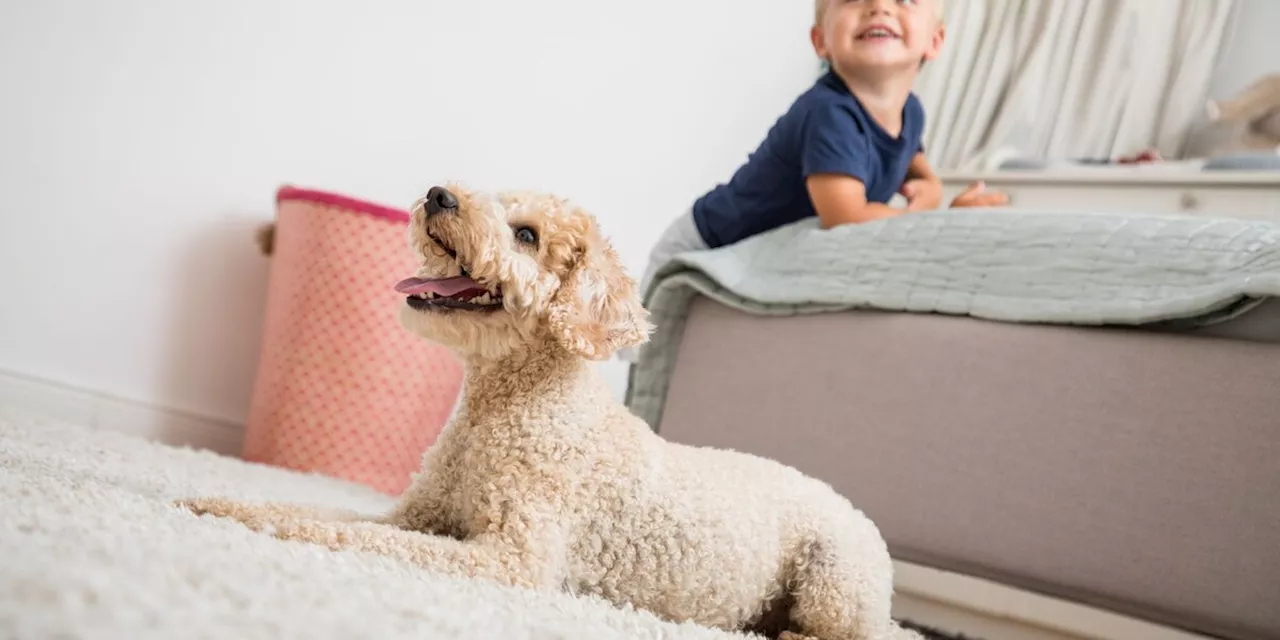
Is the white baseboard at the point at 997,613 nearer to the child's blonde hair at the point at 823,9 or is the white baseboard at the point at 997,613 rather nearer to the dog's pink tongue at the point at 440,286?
the dog's pink tongue at the point at 440,286

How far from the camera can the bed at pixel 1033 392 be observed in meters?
0.98

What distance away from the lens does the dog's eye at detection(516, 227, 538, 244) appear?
78 centimetres

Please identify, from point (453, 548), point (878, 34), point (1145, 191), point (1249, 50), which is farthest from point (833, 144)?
point (1249, 50)

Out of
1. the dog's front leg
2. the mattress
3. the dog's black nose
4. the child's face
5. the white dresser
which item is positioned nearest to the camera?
the dog's front leg

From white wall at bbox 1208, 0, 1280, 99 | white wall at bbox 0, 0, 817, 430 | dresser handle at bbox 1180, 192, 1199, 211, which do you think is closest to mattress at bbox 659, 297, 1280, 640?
white wall at bbox 0, 0, 817, 430

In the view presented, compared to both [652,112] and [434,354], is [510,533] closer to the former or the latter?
[434,354]

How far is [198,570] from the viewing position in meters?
0.43

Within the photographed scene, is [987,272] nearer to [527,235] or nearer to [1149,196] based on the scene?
[527,235]

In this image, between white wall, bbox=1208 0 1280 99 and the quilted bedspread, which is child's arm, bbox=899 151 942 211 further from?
white wall, bbox=1208 0 1280 99

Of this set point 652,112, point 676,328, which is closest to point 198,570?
point 676,328

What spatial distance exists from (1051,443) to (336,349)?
115 centimetres

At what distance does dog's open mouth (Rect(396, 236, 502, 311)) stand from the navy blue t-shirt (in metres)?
0.78

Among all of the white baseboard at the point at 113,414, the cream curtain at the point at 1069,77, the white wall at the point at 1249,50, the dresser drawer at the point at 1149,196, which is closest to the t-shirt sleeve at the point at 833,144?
the dresser drawer at the point at 1149,196

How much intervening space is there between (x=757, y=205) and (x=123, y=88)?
3.65ft
